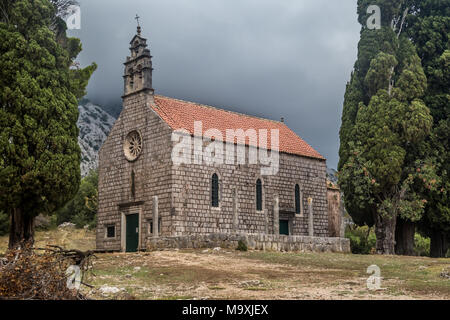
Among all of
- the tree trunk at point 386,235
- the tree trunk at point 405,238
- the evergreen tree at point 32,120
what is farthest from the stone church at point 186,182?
the evergreen tree at point 32,120

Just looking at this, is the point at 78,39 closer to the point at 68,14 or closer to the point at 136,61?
the point at 68,14

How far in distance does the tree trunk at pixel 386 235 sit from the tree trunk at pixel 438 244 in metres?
3.75

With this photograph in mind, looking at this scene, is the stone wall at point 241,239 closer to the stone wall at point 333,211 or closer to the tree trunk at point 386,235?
the tree trunk at point 386,235

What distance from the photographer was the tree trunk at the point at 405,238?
30750 mm

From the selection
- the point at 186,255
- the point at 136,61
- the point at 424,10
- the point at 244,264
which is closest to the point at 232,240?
the point at 186,255

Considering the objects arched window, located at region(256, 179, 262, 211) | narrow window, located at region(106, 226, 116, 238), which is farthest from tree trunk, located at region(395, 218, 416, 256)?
narrow window, located at region(106, 226, 116, 238)

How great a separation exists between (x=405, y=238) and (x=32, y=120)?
70.5 feet

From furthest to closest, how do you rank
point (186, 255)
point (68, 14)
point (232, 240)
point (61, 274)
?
1. point (68, 14)
2. point (232, 240)
3. point (186, 255)
4. point (61, 274)

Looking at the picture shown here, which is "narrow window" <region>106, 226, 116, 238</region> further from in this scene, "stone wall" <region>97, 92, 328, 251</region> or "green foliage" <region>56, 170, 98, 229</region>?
"green foliage" <region>56, 170, 98, 229</region>

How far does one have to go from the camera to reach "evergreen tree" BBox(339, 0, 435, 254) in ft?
92.5

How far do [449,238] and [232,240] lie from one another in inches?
569

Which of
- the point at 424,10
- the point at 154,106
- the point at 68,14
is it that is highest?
the point at 424,10

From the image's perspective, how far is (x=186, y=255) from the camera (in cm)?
2044

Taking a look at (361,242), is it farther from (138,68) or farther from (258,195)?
(138,68)
